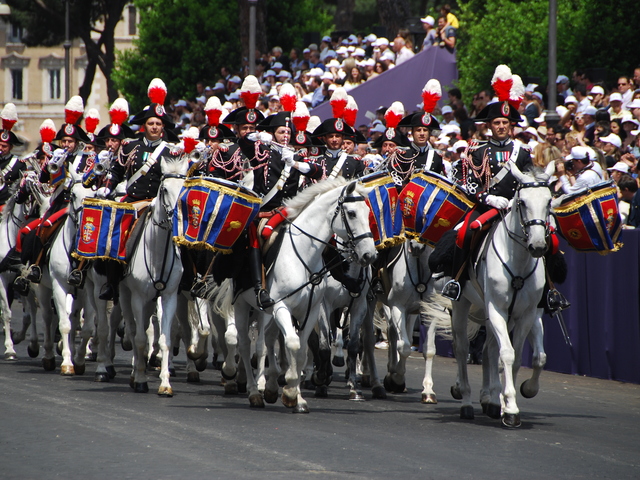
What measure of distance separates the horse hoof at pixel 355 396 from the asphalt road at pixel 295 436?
0.32 ft

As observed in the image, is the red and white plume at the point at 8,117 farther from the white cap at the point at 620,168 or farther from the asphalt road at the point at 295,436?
the white cap at the point at 620,168

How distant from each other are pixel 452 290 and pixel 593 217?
156 centimetres

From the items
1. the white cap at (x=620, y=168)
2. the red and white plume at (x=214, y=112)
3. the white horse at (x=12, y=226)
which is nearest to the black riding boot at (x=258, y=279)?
the red and white plume at (x=214, y=112)

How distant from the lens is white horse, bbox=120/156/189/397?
12.1 meters

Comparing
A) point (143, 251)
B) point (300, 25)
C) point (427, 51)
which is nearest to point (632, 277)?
point (143, 251)

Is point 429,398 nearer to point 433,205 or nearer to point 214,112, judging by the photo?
point 433,205

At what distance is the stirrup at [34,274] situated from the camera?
48.3ft

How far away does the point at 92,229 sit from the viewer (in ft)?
42.2

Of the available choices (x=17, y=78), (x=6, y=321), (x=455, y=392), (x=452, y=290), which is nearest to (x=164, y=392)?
(x=455, y=392)

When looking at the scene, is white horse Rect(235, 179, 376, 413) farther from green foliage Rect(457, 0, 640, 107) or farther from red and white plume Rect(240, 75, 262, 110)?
green foliage Rect(457, 0, 640, 107)

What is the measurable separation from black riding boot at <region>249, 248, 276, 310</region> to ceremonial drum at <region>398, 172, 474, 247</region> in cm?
179

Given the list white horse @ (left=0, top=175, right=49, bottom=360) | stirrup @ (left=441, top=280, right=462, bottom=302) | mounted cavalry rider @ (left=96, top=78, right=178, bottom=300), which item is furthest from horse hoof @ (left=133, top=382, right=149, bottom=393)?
white horse @ (left=0, top=175, right=49, bottom=360)

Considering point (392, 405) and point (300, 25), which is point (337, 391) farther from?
point (300, 25)

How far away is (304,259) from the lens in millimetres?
11305
